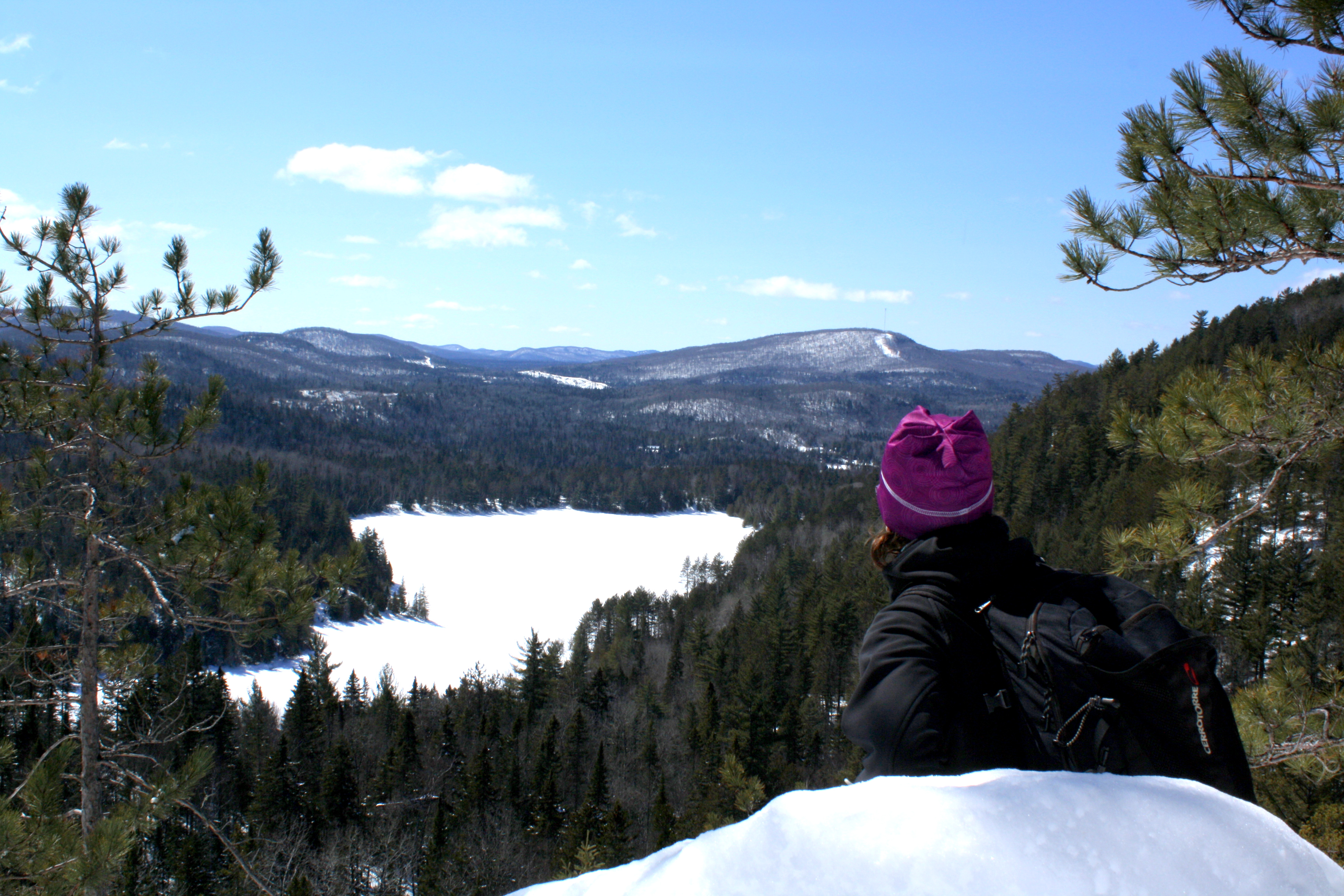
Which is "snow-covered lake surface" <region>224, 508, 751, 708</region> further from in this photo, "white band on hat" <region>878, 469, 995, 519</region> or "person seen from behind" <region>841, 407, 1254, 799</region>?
"person seen from behind" <region>841, 407, 1254, 799</region>

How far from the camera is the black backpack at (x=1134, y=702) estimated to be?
66.1 inches

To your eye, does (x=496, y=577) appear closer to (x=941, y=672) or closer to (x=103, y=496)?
(x=103, y=496)

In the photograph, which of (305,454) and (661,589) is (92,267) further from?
(305,454)

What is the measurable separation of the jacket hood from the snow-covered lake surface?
223 feet

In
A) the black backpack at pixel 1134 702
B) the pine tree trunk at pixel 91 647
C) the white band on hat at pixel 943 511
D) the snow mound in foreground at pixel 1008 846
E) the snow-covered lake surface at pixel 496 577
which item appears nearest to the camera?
the snow mound in foreground at pixel 1008 846

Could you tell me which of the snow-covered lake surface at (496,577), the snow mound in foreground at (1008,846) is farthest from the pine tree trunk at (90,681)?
the snow-covered lake surface at (496,577)

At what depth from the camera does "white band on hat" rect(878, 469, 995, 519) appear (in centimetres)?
221

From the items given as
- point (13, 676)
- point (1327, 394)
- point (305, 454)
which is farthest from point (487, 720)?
point (305, 454)

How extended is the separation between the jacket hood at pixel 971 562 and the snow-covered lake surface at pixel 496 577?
223 feet

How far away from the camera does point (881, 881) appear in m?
1.07

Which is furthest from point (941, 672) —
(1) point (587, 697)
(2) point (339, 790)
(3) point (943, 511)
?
(1) point (587, 697)

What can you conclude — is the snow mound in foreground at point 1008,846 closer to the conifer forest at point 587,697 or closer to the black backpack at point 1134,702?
the black backpack at point 1134,702

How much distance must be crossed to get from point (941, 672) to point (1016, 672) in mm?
199

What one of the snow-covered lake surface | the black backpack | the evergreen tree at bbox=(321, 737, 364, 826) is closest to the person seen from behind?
the black backpack
